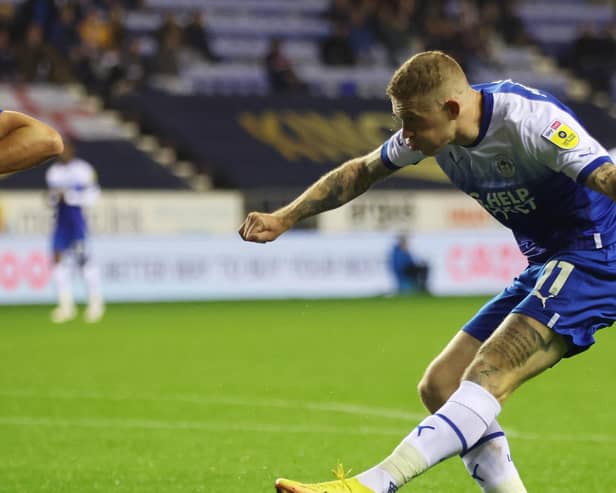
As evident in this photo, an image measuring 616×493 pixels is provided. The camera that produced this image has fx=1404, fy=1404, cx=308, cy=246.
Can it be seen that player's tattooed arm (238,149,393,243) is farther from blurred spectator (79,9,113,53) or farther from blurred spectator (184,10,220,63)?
blurred spectator (184,10,220,63)

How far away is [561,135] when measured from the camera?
5086 millimetres

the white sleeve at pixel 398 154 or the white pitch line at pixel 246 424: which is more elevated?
the white sleeve at pixel 398 154

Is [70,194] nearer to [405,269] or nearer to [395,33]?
[405,269]

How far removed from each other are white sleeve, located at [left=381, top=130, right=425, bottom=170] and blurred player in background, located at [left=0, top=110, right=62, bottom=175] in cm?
137

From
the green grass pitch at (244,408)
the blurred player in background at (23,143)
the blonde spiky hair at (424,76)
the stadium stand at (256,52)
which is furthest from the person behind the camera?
the stadium stand at (256,52)

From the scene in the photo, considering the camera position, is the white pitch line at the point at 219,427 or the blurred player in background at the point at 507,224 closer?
the blurred player in background at the point at 507,224

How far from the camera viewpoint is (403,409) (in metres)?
10.1

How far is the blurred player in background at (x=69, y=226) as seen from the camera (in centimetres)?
1944

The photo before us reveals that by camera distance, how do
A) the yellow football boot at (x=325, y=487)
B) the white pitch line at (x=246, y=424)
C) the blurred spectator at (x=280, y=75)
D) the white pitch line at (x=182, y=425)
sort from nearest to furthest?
the yellow football boot at (x=325, y=487) → the white pitch line at (x=246, y=424) → the white pitch line at (x=182, y=425) → the blurred spectator at (x=280, y=75)

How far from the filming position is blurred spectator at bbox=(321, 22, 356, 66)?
3241cm

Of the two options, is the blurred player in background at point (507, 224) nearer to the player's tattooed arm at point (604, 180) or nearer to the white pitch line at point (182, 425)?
the player's tattooed arm at point (604, 180)

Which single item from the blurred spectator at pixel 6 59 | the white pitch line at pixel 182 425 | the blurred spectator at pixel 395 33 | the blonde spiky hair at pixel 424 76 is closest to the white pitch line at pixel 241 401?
the white pitch line at pixel 182 425

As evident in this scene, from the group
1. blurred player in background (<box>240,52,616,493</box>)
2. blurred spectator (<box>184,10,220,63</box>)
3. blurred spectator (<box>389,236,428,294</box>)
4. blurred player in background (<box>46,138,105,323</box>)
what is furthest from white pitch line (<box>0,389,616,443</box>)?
blurred spectator (<box>184,10,220,63</box>)

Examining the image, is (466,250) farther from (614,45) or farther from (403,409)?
(403,409)
